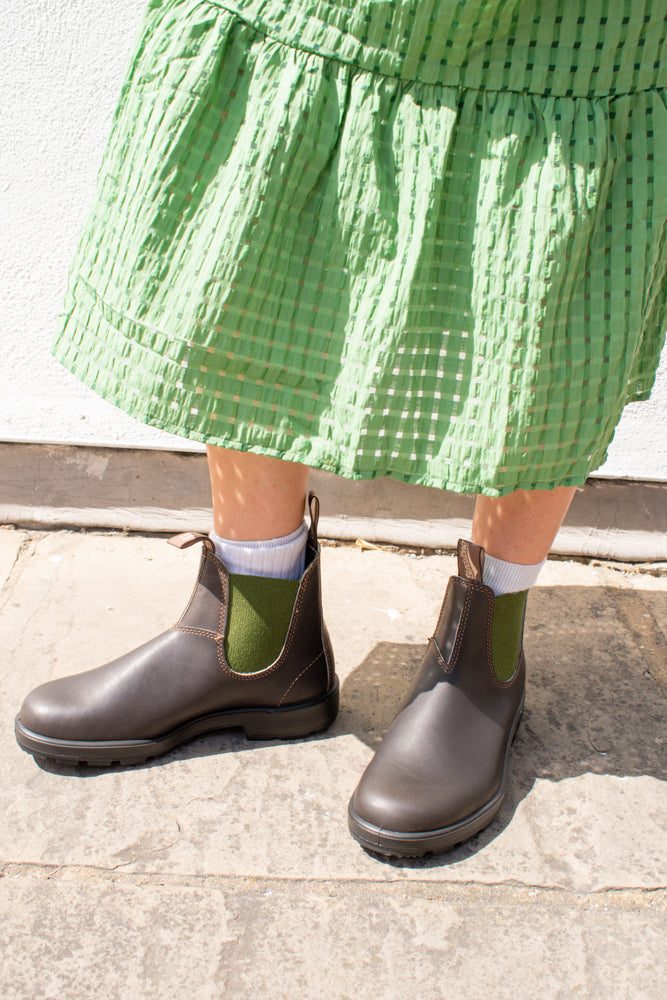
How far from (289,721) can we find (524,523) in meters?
0.48

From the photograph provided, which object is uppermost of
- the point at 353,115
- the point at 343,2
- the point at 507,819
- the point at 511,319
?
the point at 343,2

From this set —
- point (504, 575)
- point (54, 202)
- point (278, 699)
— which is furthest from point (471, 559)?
point (54, 202)

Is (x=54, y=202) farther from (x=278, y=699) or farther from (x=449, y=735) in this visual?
(x=449, y=735)

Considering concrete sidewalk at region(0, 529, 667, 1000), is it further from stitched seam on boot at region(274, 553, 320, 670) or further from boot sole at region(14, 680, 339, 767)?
stitched seam on boot at region(274, 553, 320, 670)

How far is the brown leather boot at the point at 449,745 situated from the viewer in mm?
1077

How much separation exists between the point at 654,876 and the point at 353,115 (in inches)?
41.6

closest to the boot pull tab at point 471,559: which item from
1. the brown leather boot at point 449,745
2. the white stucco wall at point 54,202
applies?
the brown leather boot at point 449,745

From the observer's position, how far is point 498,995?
3.02ft

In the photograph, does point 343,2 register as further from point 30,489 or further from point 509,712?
point 30,489

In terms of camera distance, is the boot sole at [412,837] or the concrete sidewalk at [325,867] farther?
the boot sole at [412,837]

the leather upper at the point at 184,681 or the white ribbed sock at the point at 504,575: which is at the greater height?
the white ribbed sock at the point at 504,575

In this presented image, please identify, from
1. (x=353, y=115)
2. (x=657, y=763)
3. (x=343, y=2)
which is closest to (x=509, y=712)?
(x=657, y=763)

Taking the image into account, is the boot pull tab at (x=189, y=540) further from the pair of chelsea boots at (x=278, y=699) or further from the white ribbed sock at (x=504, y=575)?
the white ribbed sock at (x=504, y=575)

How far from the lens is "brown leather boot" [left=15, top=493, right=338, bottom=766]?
118 centimetres
